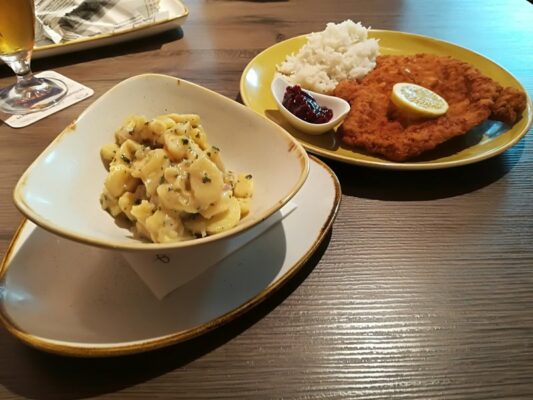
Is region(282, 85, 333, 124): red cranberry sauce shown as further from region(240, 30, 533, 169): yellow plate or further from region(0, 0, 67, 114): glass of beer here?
region(0, 0, 67, 114): glass of beer

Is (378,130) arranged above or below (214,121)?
below

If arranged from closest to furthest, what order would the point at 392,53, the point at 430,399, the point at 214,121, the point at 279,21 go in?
the point at 430,399, the point at 214,121, the point at 392,53, the point at 279,21

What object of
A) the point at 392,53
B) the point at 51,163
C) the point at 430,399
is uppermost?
the point at 51,163

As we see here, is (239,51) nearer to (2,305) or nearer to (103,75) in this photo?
(103,75)

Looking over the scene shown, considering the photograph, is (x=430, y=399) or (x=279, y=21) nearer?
(x=430, y=399)

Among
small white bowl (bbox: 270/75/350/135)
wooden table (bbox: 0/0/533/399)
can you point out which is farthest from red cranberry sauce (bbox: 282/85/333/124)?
wooden table (bbox: 0/0/533/399)

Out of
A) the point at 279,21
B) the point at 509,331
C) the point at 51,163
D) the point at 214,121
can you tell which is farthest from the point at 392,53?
the point at 51,163

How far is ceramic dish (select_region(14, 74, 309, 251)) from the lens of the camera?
69 cm

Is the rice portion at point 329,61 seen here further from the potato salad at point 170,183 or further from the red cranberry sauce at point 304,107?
the potato salad at point 170,183

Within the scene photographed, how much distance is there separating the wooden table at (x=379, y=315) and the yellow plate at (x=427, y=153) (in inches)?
2.0

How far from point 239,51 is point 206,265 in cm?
114

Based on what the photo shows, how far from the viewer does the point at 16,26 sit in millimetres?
1299

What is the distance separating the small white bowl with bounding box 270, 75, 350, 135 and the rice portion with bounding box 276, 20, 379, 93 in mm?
97

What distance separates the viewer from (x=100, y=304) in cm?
76
